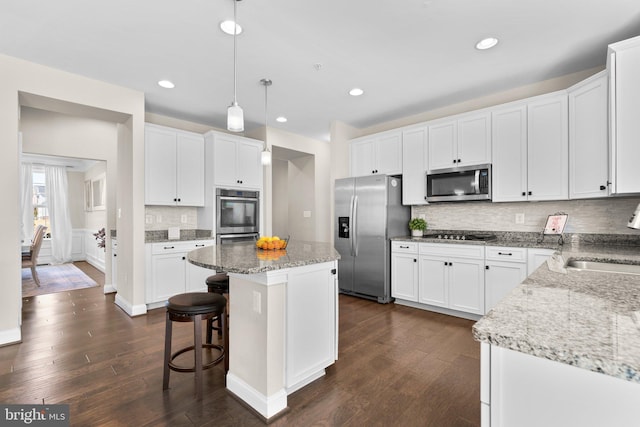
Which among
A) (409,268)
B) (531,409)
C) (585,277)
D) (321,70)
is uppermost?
(321,70)

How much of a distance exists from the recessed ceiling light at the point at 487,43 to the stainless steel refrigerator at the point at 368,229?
1.80 metres

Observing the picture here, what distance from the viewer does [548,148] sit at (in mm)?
3164

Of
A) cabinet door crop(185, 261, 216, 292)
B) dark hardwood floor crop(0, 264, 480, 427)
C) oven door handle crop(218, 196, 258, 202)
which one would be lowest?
dark hardwood floor crop(0, 264, 480, 427)

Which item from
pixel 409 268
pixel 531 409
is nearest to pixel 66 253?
pixel 409 268

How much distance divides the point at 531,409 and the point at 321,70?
127 inches

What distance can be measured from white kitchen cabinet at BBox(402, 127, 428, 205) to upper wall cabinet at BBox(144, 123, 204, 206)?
9.63 ft

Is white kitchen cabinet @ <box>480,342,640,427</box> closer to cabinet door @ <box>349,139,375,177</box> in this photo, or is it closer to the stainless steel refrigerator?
the stainless steel refrigerator

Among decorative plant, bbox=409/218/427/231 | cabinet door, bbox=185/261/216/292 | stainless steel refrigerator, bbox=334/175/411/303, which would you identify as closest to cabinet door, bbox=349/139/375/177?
stainless steel refrigerator, bbox=334/175/411/303

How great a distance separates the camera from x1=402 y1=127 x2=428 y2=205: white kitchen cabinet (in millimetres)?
4074

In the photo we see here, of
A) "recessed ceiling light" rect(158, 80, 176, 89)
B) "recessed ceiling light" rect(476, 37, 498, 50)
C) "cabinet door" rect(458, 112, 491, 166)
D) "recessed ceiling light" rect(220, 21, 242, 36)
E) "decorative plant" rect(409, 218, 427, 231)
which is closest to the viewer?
"recessed ceiling light" rect(220, 21, 242, 36)

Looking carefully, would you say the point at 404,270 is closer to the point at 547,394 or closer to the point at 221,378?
the point at 221,378

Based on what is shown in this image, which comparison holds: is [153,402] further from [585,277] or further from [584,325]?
[585,277]

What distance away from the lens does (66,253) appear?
7625 mm
